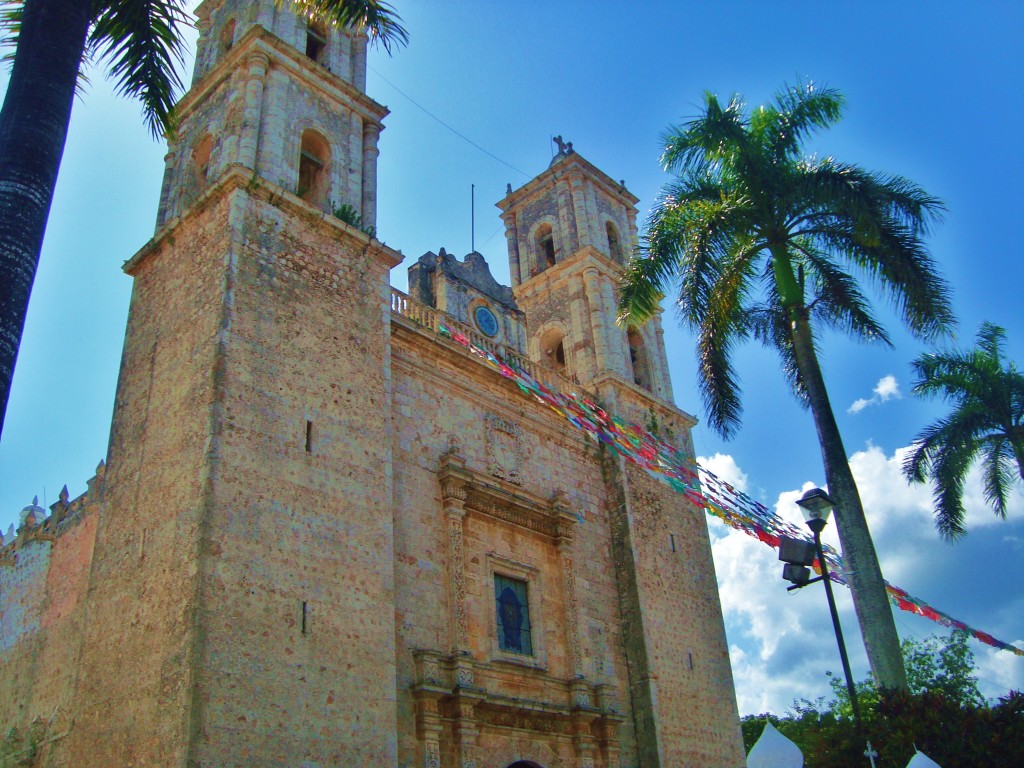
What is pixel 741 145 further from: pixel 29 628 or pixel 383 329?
pixel 29 628

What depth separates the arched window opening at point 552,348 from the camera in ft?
71.4

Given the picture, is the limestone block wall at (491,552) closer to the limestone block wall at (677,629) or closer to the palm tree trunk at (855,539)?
the limestone block wall at (677,629)

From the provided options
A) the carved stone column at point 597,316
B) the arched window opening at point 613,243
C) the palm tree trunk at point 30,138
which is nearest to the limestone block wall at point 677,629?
the carved stone column at point 597,316

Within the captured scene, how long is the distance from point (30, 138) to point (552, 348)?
15.6 metres

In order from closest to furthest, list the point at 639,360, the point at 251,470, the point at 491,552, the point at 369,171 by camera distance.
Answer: the point at 251,470, the point at 491,552, the point at 369,171, the point at 639,360

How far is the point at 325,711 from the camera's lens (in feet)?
35.5

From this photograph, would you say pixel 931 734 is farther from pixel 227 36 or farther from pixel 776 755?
pixel 227 36

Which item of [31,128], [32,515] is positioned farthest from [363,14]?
[32,515]

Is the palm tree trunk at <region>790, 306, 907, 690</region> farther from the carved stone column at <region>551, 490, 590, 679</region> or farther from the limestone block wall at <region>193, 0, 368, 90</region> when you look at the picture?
the limestone block wall at <region>193, 0, 368, 90</region>

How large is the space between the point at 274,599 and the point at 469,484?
14.7 feet

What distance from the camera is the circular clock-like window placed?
1953 cm

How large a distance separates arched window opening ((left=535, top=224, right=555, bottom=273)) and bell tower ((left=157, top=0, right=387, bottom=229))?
23.0 ft

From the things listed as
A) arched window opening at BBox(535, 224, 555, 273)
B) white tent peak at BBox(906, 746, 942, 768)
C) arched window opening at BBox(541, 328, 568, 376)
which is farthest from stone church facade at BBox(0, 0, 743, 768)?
white tent peak at BBox(906, 746, 942, 768)

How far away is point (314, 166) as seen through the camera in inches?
651
